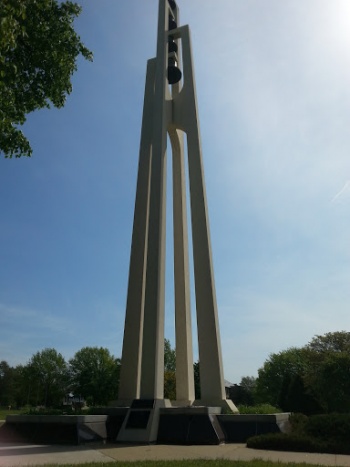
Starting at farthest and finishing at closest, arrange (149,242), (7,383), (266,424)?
(7,383), (149,242), (266,424)

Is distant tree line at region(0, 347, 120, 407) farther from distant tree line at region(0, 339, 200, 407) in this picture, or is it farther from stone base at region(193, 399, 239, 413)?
stone base at region(193, 399, 239, 413)

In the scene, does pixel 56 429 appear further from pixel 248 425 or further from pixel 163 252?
pixel 163 252

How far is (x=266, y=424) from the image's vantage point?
42.9 feet

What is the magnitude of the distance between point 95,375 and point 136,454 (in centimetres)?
4965

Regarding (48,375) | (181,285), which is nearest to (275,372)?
(48,375)

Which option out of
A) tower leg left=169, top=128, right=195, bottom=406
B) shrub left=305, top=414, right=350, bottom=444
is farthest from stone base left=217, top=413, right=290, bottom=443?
tower leg left=169, top=128, right=195, bottom=406

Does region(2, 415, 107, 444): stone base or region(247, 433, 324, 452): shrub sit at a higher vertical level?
region(2, 415, 107, 444): stone base

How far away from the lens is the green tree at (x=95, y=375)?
54250 mm

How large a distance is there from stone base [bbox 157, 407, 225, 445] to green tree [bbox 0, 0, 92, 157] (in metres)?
9.13

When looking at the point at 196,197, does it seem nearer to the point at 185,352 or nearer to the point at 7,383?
the point at 185,352

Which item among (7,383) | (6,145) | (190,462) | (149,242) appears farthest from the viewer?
(7,383)

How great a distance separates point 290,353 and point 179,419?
58.4m

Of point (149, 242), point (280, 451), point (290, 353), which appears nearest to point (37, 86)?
point (149, 242)

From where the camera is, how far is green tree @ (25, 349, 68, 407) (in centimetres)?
6781
